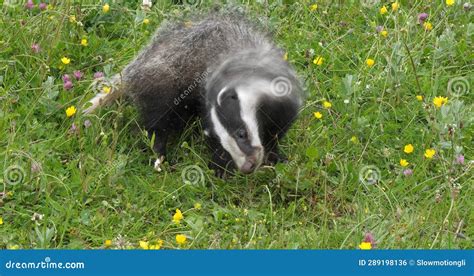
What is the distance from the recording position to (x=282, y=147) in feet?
17.2

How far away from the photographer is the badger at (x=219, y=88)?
469 centimetres

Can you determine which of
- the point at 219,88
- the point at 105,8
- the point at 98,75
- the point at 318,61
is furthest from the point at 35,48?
the point at 318,61

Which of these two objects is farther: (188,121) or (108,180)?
(188,121)

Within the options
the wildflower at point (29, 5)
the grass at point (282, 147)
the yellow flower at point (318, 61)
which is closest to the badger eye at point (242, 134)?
the grass at point (282, 147)

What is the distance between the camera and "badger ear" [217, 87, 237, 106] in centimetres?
469

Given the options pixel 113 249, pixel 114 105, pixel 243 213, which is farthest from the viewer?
pixel 114 105

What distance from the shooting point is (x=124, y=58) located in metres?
6.00

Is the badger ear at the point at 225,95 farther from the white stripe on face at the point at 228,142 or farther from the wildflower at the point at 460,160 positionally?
the wildflower at the point at 460,160

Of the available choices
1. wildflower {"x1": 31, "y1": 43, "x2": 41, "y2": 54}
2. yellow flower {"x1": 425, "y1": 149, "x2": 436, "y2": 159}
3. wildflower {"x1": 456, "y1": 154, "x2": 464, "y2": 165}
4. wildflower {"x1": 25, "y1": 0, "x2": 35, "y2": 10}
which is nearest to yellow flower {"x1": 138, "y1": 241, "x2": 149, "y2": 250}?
yellow flower {"x1": 425, "y1": 149, "x2": 436, "y2": 159}

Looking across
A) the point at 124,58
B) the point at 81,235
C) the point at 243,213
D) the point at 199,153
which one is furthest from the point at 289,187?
the point at 124,58

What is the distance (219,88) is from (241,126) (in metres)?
0.36

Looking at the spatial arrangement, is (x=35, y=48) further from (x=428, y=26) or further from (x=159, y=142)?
(x=428, y=26)

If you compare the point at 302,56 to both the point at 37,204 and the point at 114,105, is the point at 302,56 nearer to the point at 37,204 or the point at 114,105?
the point at 114,105

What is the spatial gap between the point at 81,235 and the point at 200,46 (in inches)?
53.9
